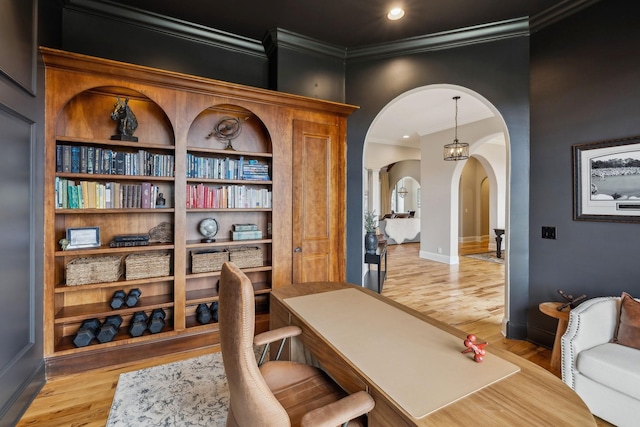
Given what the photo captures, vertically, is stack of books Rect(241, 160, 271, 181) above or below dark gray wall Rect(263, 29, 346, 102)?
below

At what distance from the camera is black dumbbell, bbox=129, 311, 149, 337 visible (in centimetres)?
247

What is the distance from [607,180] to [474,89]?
1.44 meters

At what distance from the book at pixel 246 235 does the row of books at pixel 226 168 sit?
540mm

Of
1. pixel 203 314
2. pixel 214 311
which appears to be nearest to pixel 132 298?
pixel 203 314

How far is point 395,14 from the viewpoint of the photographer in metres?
2.80

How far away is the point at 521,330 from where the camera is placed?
300 cm

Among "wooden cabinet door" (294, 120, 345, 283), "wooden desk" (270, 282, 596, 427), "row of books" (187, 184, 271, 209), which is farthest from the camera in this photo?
"wooden cabinet door" (294, 120, 345, 283)

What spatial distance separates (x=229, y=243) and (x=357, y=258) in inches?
58.2

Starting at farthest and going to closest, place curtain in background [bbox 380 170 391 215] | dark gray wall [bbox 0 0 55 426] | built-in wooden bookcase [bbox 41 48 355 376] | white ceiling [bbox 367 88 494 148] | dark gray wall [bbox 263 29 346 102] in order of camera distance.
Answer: curtain in background [bbox 380 170 391 215], white ceiling [bbox 367 88 494 148], dark gray wall [bbox 263 29 346 102], built-in wooden bookcase [bbox 41 48 355 376], dark gray wall [bbox 0 0 55 426]

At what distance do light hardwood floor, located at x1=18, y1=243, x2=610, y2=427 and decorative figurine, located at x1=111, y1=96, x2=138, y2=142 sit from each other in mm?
1884

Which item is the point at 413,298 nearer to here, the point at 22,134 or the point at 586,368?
the point at 586,368

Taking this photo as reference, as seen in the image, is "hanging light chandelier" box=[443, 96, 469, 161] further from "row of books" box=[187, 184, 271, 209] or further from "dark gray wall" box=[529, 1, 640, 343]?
"row of books" box=[187, 184, 271, 209]

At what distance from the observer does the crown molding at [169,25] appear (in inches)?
102

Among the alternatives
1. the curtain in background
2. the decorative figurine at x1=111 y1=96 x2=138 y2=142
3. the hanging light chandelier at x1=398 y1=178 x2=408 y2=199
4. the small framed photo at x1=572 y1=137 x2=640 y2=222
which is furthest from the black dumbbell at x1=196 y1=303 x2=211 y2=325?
the hanging light chandelier at x1=398 y1=178 x2=408 y2=199
